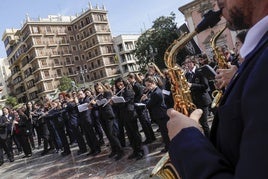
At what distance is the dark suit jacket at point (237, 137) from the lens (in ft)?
3.11

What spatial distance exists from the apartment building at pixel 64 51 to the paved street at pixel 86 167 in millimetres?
65136

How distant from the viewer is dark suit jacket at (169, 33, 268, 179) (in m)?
0.95

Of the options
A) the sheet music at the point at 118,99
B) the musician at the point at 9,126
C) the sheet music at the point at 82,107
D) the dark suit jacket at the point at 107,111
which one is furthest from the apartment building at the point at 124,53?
the sheet music at the point at 118,99

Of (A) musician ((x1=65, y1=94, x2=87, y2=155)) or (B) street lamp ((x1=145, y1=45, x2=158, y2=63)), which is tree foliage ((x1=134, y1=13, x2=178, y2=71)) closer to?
(B) street lamp ((x1=145, y1=45, x2=158, y2=63))

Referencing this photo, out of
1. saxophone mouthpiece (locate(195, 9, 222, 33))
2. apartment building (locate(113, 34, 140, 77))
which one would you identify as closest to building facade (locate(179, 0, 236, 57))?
apartment building (locate(113, 34, 140, 77))

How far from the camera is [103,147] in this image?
1069cm

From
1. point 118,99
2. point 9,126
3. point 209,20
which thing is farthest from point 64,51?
point 209,20

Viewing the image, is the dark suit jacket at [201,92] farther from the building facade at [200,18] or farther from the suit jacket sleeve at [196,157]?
the building facade at [200,18]

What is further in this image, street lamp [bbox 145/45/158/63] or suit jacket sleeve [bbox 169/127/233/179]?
street lamp [bbox 145/45/158/63]

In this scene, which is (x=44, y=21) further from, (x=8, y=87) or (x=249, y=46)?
(x=249, y=46)

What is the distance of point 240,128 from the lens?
108 centimetres

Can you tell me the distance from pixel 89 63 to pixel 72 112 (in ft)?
230

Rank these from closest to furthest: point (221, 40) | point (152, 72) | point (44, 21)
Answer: point (152, 72) < point (221, 40) < point (44, 21)

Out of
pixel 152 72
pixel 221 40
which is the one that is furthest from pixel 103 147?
pixel 221 40
